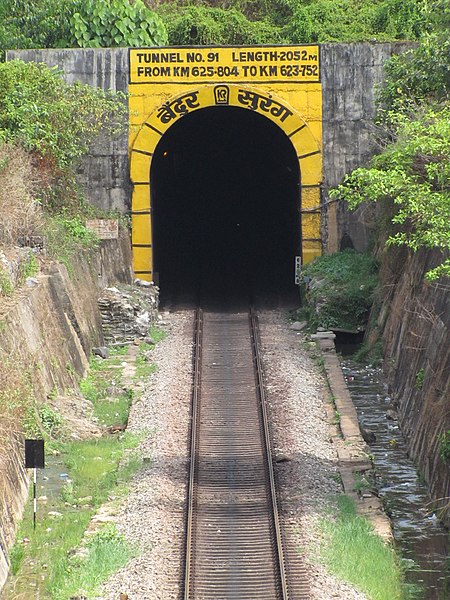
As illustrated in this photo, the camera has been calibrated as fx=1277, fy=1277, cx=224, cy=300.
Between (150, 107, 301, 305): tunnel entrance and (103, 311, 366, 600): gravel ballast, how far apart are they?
8.02 meters

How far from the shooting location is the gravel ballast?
51.8 ft

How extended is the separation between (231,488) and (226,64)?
17065 millimetres

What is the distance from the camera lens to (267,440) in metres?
21.7

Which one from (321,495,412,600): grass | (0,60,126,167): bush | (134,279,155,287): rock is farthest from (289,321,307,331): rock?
(321,495,412,600): grass

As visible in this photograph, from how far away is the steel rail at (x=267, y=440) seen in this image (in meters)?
15.8

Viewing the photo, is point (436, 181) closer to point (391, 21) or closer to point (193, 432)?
point (193, 432)

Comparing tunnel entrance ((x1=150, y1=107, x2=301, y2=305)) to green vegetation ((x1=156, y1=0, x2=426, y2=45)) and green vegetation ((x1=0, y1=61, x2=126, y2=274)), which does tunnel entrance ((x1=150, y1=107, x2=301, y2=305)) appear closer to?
green vegetation ((x1=0, y1=61, x2=126, y2=274))

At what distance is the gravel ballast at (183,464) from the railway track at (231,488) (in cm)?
22

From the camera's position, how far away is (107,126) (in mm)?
34250

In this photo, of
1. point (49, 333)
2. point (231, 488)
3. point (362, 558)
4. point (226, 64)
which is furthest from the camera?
point (226, 64)

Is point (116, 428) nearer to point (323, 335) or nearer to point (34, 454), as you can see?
point (34, 454)

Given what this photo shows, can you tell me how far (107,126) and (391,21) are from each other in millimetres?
14197

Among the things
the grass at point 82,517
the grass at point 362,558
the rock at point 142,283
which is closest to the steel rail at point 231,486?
the grass at point 362,558

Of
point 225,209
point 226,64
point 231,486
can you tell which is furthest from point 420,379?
point 225,209
